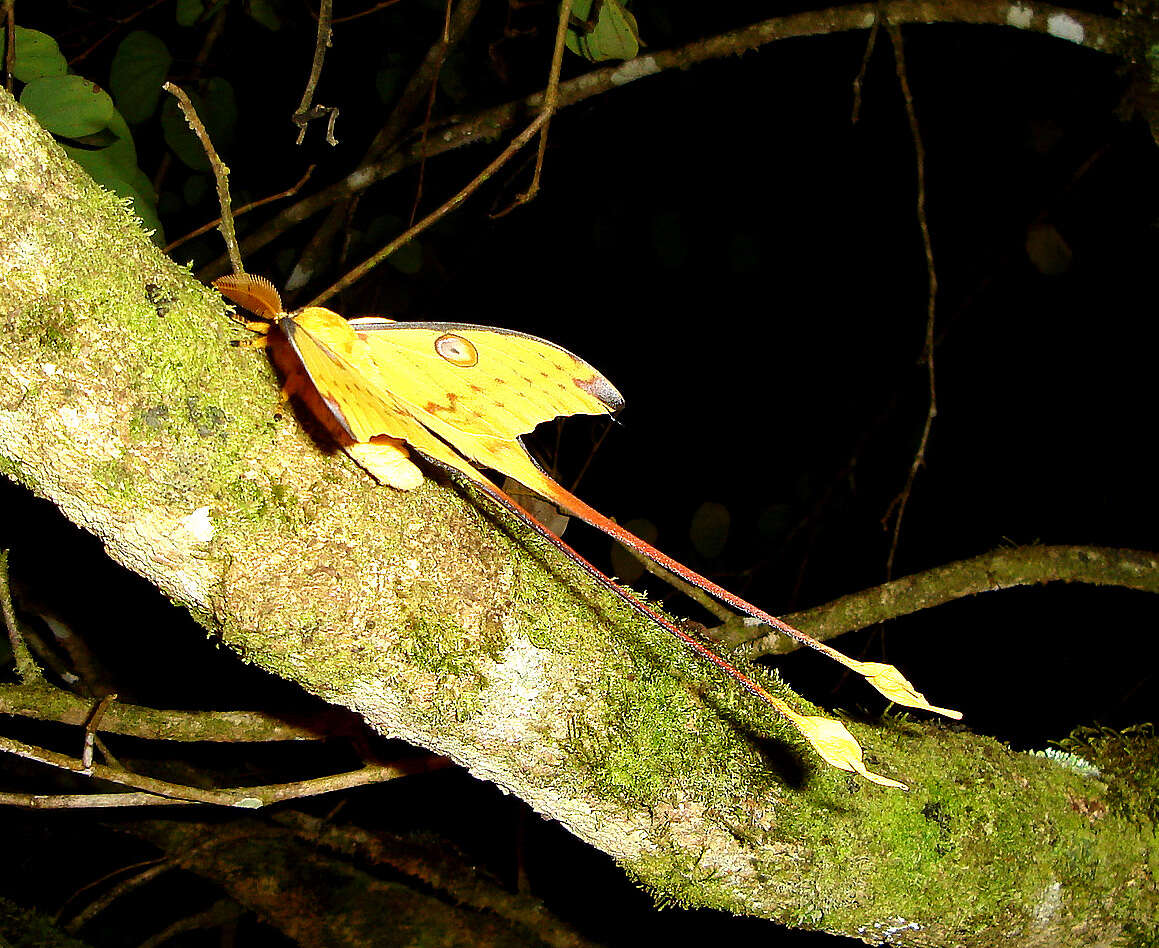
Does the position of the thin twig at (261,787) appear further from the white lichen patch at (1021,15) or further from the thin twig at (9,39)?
the white lichen patch at (1021,15)

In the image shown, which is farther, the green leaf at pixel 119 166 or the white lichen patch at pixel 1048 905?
the green leaf at pixel 119 166

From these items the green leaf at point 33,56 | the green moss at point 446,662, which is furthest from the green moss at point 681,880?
the green leaf at point 33,56

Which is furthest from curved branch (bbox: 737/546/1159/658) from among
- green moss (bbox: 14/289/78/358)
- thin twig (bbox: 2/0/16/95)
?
thin twig (bbox: 2/0/16/95)

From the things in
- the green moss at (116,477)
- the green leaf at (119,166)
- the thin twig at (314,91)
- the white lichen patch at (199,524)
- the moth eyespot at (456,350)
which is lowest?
the white lichen patch at (199,524)

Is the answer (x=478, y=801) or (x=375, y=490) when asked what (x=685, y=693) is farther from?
(x=478, y=801)

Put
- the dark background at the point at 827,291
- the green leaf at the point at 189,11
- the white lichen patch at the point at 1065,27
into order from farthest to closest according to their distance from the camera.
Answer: the dark background at the point at 827,291
the green leaf at the point at 189,11
the white lichen patch at the point at 1065,27

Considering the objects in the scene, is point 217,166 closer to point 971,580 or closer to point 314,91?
point 314,91

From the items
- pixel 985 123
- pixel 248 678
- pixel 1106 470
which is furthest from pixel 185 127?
pixel 1106 470

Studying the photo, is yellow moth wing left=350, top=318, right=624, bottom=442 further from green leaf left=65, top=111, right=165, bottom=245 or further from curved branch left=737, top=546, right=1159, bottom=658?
curved branch left=737, top=546, right=1159, bottom=658
